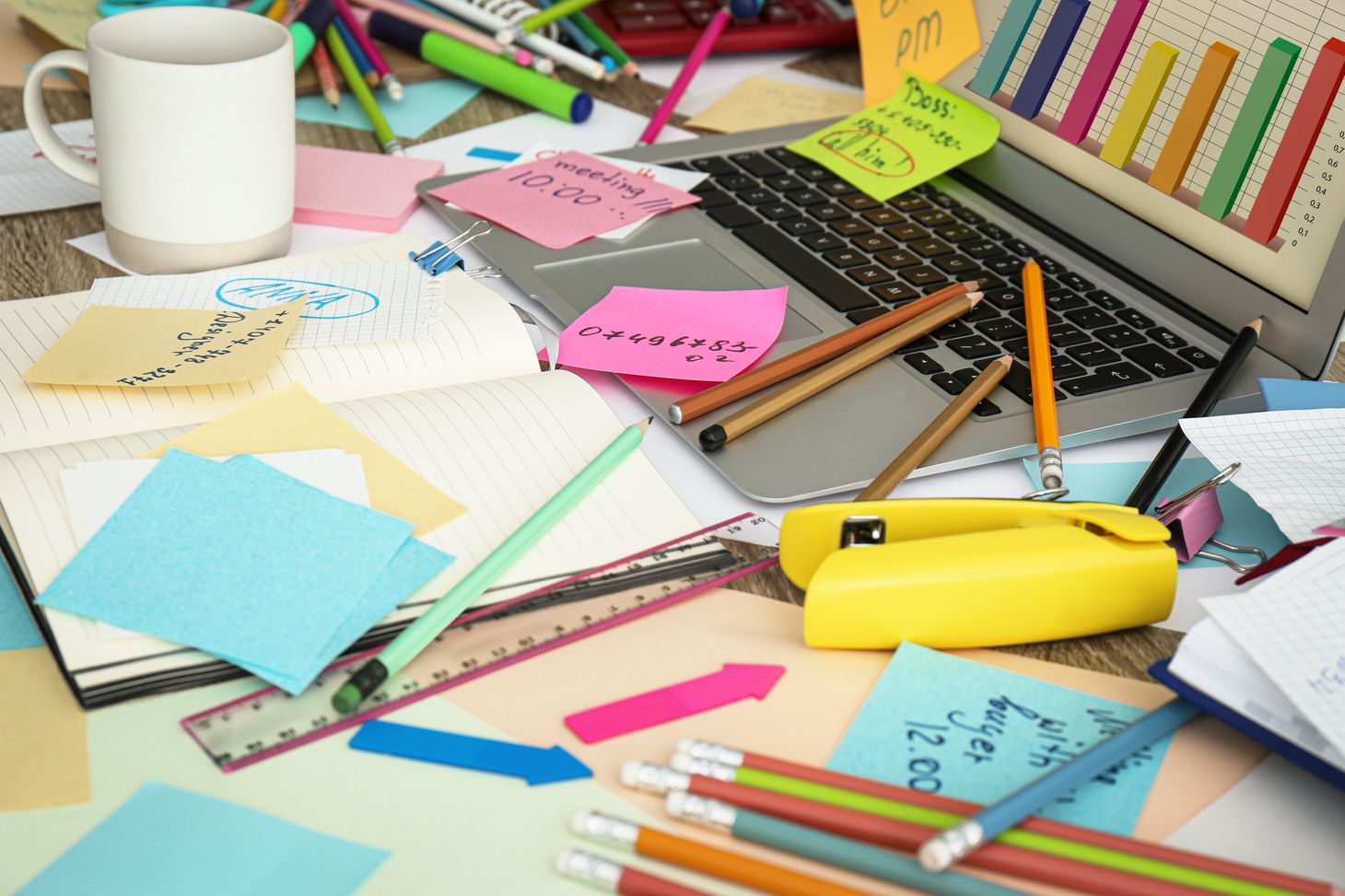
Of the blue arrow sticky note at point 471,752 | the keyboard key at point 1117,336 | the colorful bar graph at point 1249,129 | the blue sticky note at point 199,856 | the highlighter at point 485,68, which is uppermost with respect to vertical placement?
the colorful bar graph at point 1249,129

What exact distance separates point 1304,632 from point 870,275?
385mm

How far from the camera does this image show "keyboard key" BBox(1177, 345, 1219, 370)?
73cm

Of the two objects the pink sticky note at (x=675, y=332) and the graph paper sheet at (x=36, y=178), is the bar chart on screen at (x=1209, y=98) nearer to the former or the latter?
the pink sticky note at (x=675, y=332)

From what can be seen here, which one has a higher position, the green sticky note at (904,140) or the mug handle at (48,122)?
the green sticky note at (904,140)

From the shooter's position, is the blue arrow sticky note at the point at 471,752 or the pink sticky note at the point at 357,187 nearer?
the blue arrow sticky note at the point at 471,752

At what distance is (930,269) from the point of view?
811 mm

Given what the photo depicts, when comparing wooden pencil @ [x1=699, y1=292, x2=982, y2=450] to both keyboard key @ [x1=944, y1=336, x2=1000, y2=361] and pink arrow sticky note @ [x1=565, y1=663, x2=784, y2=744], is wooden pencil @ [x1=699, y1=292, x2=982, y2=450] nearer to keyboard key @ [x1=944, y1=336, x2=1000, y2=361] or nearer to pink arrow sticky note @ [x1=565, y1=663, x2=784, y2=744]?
keyboard key @ [x1=944, y1=336, x2=1000, y2=361]

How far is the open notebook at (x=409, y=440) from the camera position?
47cm

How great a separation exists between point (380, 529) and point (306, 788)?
124 millimetres

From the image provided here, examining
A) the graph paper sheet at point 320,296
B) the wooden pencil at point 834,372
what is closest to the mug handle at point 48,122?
the graph paper sheet at point 320,296

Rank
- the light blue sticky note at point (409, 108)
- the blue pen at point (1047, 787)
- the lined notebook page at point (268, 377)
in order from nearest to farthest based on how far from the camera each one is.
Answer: the blue pen at point (1047, 787), the lined notebook page at point (268, 377), the light blue sticky note at point (409, 108)

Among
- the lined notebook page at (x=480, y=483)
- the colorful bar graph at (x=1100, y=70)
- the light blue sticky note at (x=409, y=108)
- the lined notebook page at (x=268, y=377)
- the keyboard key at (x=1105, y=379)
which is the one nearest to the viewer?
the lined notebook page at (x=480, y=483)

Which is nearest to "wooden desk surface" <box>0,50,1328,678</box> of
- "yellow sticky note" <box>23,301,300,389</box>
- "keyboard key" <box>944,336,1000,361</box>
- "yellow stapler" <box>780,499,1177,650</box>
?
"yellow stapler" <box>780,499,1177,650</box>

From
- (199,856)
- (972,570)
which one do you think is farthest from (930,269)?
(199,856)
